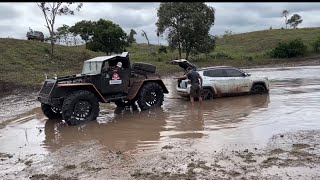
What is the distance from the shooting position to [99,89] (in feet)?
45.0

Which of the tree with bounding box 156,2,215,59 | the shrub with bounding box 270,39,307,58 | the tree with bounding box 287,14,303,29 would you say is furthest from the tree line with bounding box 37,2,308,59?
the tree with bounding box 287,14,303,29

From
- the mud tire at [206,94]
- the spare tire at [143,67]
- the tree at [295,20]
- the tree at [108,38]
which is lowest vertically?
the mud tire at [206,94]

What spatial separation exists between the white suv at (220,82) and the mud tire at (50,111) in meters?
5.20

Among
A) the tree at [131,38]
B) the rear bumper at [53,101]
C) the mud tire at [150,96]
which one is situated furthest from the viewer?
the tree at [131,38]

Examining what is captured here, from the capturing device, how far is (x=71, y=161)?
27.6 feet

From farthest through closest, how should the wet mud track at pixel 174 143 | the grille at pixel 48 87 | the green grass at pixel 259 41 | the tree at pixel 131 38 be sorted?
the green grass at pixel 259 41
the tree at pixel 131 38
the grille at pixel 48 87
the wet mud track at pixel 174 143

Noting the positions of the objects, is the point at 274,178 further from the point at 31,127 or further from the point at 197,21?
the point at 197,21

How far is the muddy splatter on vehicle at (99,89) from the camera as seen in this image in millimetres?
12781

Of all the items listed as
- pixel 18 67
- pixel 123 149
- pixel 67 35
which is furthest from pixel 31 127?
pixel 67 35

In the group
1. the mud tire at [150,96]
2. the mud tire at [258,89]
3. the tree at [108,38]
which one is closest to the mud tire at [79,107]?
the mud tire at [150,96]

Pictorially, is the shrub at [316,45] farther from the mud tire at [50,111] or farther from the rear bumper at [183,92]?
the mud tire at [50,111]

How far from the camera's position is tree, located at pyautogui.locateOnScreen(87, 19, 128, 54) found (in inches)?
1597

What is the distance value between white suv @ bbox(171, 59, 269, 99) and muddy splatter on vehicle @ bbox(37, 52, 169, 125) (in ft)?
6.33

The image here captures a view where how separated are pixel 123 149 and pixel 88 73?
215 inches
